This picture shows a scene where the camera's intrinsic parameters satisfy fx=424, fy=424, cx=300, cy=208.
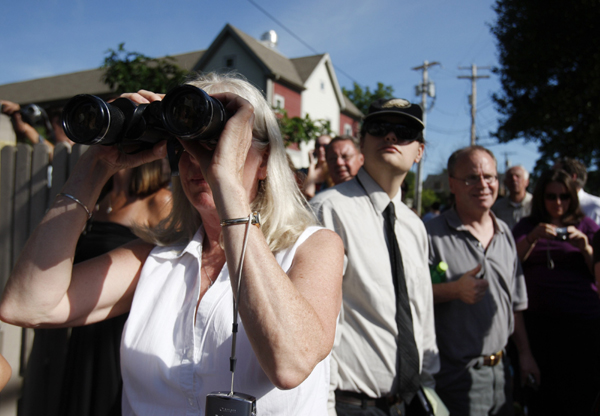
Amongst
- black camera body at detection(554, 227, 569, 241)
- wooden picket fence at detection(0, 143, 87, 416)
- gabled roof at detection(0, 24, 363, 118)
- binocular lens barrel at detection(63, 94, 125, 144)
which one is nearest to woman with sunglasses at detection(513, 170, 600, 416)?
black camera body at detection(554, 227, 569, 241)

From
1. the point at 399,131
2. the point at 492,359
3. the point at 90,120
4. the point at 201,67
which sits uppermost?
the point at 201,67

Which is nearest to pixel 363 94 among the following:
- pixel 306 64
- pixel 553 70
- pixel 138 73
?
pixel 306 64

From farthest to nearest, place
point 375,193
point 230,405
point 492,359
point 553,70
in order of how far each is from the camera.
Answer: point 553,70
point 492,359
point 375,193
point 230,405

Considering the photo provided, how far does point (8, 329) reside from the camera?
8.80 ft

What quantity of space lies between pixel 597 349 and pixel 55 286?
11.7ft

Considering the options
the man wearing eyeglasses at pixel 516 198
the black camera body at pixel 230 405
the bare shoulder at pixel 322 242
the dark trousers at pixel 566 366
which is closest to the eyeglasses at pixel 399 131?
the bare shoulder at pixel 322 242

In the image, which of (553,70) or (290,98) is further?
(290,98)

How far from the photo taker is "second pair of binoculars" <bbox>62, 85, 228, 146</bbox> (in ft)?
3.85

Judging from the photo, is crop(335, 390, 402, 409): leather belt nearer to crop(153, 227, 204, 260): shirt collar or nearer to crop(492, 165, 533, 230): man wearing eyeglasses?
crop(153, 227, 204, 260): shirt collar

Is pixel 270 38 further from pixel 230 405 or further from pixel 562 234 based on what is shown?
pixel 230 405

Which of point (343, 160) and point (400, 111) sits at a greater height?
point (343, 160)

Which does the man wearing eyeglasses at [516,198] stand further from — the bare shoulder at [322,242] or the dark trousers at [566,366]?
the bare shoulder at [322,242]

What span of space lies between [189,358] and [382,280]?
1.01 m

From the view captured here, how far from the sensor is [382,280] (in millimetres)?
2018
